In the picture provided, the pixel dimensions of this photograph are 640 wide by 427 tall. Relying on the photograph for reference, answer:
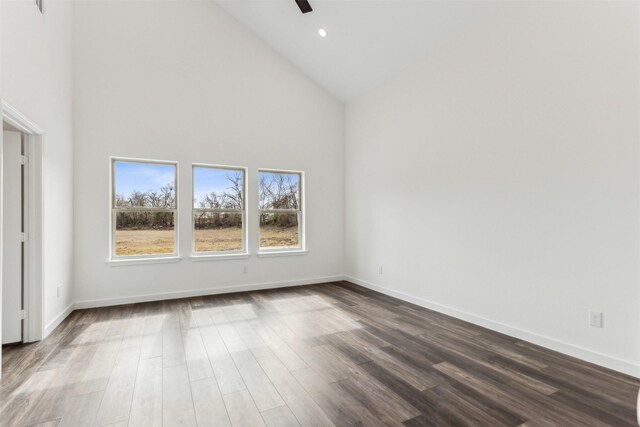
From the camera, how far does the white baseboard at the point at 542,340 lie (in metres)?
2.51

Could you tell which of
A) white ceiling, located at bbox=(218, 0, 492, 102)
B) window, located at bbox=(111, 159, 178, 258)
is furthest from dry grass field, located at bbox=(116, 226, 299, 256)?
white ceiling, located at bbox=(218, 0, 492, 102)

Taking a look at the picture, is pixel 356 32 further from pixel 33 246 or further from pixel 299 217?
pixel 33 246

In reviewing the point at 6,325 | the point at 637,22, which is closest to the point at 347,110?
the point at 637,22

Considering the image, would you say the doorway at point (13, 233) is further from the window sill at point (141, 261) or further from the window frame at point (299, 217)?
the window frame at point (299, 217)

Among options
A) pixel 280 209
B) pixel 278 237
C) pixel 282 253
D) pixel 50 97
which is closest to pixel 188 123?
pixel 50 97

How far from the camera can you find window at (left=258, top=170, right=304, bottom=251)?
557 cm

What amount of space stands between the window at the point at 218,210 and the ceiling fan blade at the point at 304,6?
251 cm

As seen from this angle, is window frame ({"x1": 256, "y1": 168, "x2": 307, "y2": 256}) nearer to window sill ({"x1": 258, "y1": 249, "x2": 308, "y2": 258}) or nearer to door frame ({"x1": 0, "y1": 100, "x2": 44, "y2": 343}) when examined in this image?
window sill ({"x1": 258, "y1": 249, "x2": 308, "y2": 258})

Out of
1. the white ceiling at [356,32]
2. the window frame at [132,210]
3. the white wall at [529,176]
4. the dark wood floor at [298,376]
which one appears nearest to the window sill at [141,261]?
the window frame at [132,210]

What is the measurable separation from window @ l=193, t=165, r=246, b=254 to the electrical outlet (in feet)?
14.6

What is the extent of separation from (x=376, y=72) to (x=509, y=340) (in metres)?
3.97

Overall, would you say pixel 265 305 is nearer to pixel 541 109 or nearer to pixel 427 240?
pixel 427 240

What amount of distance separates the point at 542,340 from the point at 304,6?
4685 mm

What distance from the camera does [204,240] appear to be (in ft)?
16.8
